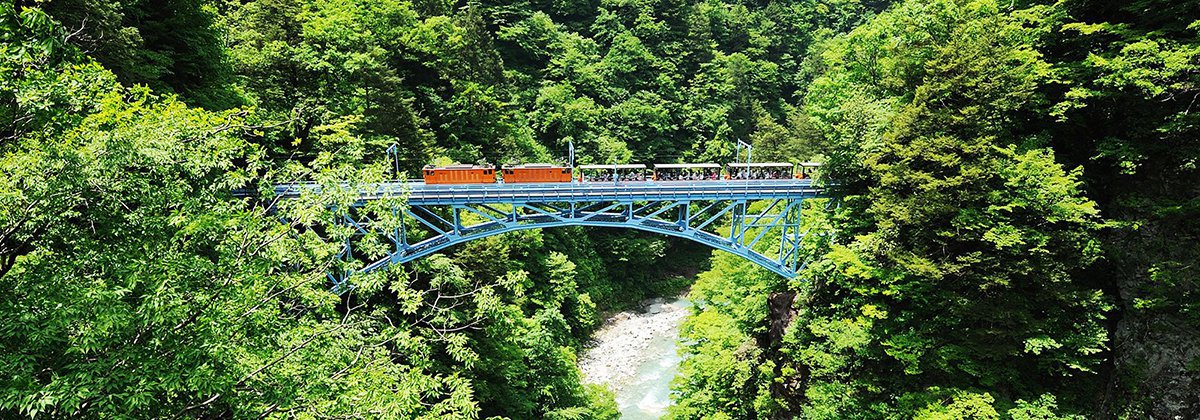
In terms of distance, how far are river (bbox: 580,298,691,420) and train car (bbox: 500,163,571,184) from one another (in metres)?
7.97

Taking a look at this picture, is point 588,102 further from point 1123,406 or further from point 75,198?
point 75,198

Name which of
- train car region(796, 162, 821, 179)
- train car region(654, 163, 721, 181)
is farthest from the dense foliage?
train car region(654, 163, 721, 181)

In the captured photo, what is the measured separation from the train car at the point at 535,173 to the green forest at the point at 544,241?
2.70m

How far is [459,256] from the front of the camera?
18.8 metres

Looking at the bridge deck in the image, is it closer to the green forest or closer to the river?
the green forest

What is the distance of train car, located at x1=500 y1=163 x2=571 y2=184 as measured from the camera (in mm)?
19969

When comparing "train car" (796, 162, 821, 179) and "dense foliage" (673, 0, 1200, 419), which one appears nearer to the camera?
"dense foliage" (673, 0, 1200, 419)

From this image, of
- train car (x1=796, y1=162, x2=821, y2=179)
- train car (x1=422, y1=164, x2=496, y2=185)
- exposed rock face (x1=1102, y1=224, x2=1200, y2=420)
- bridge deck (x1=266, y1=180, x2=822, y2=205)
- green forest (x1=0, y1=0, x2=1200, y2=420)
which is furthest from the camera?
train car (x1=422, y1=164, x2=496, y2=185)

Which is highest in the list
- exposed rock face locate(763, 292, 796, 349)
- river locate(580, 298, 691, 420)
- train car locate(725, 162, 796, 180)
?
train car locate(725, 162, 796, 180)

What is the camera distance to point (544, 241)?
27094 mm

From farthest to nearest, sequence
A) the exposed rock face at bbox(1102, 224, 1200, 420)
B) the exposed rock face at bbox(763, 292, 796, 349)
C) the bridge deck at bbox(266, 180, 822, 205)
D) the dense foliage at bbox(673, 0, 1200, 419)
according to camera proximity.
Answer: the bridge deck at bbox(266, 180, 822, 205) → the exposed rock face at bbox(763, 292, 796, 349) → the dense foliage at bbox(673, 0, 1200, 419) → the exposed rock face at bbox(1102, 224, 1200, 420)

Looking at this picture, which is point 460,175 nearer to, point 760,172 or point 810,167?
point 810,167

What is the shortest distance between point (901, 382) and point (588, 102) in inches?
1092

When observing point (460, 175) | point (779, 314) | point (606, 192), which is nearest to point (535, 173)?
point (460, 175)
